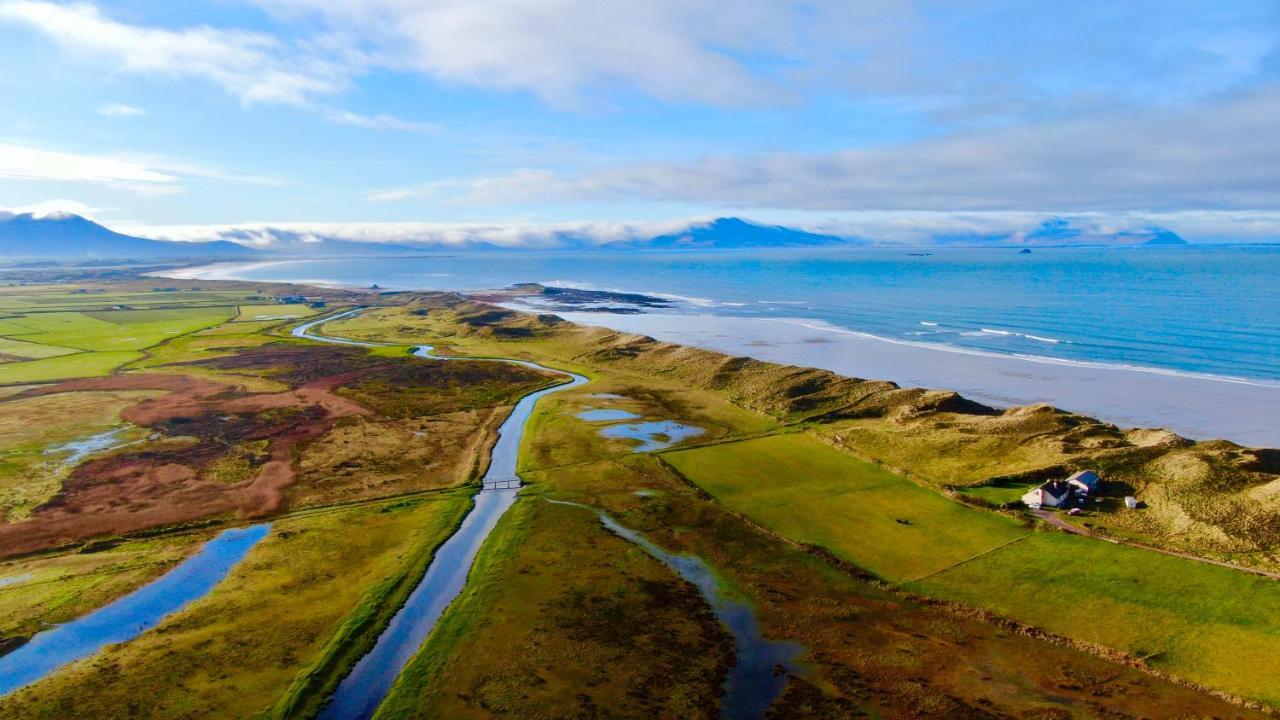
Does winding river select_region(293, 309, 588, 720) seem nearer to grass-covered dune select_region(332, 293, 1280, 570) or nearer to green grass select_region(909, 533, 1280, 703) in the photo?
green grass select_region(909, 533, 1280, 703)

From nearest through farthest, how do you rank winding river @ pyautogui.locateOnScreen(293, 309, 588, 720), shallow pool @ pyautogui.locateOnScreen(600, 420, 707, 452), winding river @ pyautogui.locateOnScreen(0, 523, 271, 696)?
winding river @ pyautogui.locateOnScreen(293, 309, 588, 720), winding river @ pyautogui.locateOnScreen(0, 523, 271, 696), shallow pool @ pyautogui.locateOnScreen(600, 420, 707, 452)

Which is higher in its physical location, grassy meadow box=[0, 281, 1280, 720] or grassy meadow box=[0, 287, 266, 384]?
grassy meadow box=[0, 287, 266, 384]

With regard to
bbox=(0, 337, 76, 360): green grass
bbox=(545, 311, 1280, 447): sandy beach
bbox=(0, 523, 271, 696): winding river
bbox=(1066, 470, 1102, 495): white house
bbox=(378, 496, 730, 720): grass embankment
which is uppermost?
bbox=(545, 311, 1280, 447): sandy beach

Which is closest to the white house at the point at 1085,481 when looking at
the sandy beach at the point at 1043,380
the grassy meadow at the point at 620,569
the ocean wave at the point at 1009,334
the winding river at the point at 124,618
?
the grassy meadow at the point at 620,569

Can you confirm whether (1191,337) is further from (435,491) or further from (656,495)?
(435,491)

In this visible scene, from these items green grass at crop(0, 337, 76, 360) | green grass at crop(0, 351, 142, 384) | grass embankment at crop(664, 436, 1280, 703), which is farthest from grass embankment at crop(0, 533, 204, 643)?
→ green grass at crop(0, 337, 76, 360)

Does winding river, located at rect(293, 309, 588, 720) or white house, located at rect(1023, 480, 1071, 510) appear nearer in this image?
winding river, located at rect(293, 309, 588, 720)

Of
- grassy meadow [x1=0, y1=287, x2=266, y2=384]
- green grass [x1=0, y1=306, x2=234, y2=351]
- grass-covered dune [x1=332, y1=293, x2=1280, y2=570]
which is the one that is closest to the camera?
grass-covered dune [x1=332, y1=293, x2=1280, y2=570]
